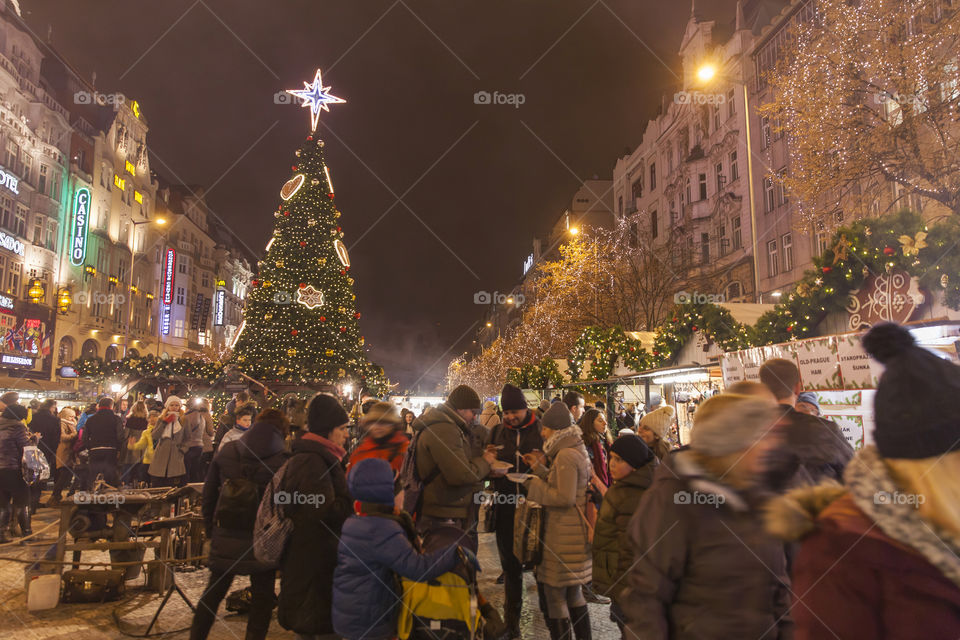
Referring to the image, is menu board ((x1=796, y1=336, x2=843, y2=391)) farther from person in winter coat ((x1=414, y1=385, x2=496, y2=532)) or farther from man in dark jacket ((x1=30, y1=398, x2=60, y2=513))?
man in dark jacket ((x1=30, y1=398, x2=60, y2=513))

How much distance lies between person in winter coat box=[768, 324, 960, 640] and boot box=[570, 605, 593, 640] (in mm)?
3111

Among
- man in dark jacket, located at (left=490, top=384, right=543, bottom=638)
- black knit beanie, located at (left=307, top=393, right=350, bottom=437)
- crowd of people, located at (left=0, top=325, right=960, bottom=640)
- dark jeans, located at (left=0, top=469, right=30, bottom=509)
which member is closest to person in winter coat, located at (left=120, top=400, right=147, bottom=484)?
dark jeans, located at (left=0, top=469, right=30, bottom=509)

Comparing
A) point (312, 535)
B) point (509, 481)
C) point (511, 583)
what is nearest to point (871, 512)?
point (312, 535)

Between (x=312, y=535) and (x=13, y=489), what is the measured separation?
7800 mm

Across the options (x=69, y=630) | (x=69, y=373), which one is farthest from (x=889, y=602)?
(x=69, y=373)

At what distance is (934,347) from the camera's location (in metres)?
6.23

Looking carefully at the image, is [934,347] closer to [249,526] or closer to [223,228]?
[249,526]

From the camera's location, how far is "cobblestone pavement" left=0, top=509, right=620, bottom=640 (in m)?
5.54

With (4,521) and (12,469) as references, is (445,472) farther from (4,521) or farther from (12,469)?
(4,521)

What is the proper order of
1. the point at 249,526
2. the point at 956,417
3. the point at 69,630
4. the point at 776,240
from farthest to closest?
the point at 776,240 → the point at 69,630 → the point at 249,526 → the point at 956,417

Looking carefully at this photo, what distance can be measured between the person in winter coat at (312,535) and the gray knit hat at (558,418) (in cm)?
180

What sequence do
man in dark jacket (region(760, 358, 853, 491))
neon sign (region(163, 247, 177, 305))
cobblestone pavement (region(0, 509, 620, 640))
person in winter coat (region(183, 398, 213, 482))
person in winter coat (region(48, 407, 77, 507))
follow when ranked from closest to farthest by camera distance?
man in dark jacket (region(760, 358, 853, 491))
cobblestone pavement (region(0, 509, 620, 640))
person in winter coat (region(183, 398, 213, 482))
person in winter coat (region(48, 407, 77, 507))
neon sign (region(163, 247, 177, 305))

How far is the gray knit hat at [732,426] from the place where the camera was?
243cm

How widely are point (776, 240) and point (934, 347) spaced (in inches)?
828
